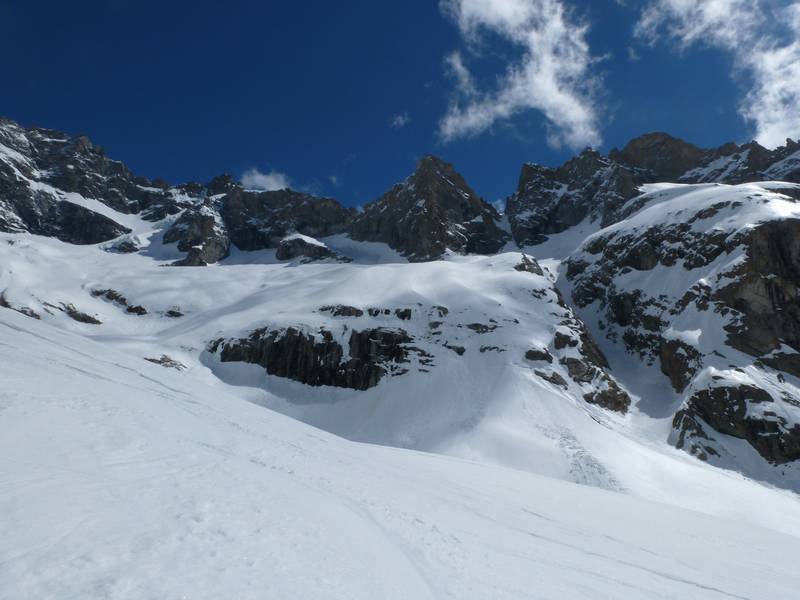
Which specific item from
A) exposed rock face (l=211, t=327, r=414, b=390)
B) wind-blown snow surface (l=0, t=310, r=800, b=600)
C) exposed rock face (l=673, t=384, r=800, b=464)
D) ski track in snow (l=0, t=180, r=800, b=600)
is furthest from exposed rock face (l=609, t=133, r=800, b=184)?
wind-blown snow surface (l=0, t=310, r=800, b=600)

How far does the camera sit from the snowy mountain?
210 inches

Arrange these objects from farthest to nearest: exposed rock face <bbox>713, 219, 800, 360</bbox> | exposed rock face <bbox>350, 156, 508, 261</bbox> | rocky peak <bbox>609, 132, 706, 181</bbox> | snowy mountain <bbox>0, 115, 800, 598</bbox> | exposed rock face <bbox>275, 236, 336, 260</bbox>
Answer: rocky peak <bbox>609, 132, 706, 181</bbox> → exposed rock face <bbox>275, 236, 336, 260</bbox> → exposed rock face <bbox>350, 156, 508, 261</bbox> → exposed rock face <bbox>713, 219, 800, 360</bbox> → snowy mountain <bbox>0, 115, 800, 598</bbox>

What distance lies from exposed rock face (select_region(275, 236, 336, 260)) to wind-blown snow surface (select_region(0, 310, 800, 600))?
325ft

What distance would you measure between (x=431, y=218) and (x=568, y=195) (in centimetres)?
4219

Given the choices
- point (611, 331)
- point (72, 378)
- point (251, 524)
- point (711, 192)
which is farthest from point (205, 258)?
point (251, 524)

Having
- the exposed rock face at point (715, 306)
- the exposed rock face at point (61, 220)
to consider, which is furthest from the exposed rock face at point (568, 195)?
the exposed rock face at point (61, 220)

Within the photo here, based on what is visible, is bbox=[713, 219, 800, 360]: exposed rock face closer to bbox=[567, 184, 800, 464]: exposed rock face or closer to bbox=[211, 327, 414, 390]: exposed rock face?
bbox=[567, 184, 800, 464]: exposed rock face

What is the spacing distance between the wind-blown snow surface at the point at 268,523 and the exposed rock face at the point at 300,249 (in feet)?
325

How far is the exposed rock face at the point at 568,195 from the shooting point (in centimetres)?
10867

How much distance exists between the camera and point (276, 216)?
13675 centimetres

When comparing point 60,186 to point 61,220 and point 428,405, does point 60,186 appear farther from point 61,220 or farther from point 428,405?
point 428,405

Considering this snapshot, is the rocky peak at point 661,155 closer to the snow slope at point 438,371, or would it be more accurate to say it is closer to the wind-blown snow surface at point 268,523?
the snow slope at point 438,371

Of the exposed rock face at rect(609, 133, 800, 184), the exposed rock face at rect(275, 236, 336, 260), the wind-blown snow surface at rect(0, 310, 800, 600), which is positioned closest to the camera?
the wind-blown snow surface at rect(0, 310, 800, 600)

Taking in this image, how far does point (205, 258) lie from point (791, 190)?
116880 millimetres
